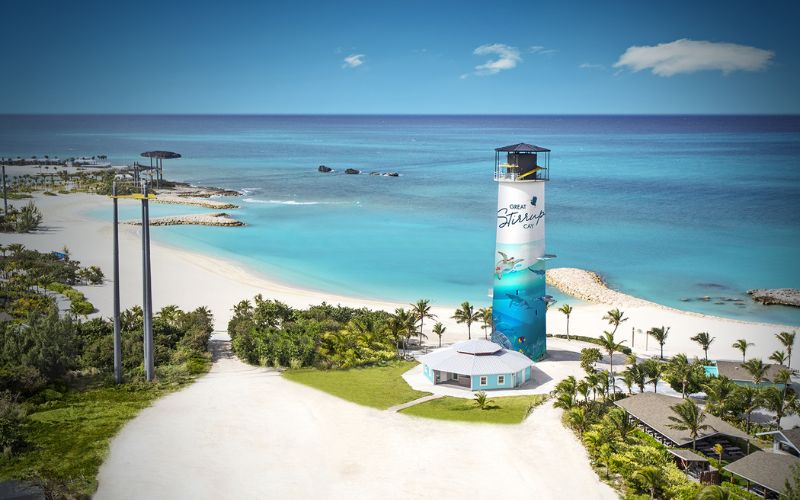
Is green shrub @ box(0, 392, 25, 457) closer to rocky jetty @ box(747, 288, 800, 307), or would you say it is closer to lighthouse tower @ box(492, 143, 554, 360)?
lighthouse tower @ box(492, 143, 554, 360)

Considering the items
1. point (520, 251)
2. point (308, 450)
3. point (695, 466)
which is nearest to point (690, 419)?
point (695, 466)

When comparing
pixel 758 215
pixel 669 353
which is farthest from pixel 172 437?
pixel 758 215

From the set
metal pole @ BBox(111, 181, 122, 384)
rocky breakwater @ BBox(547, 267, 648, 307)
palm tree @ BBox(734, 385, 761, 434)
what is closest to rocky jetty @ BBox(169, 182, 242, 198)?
rocky breakwater @ BBox(547, 267, 648, 307)

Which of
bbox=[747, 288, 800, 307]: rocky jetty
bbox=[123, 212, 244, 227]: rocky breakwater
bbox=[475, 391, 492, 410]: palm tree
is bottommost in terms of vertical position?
bbox=[475, 391, 492, 410]: palm tree

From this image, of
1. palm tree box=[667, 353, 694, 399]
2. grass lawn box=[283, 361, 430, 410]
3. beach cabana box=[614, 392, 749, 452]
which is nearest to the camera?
beach cabana box=[614, 392, 749, 452]

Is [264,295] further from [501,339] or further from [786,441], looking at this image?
[786,441]
